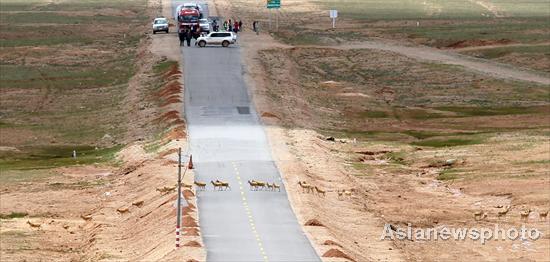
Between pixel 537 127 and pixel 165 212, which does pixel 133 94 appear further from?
pixel 165 212

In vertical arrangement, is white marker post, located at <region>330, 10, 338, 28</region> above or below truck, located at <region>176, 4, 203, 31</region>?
below

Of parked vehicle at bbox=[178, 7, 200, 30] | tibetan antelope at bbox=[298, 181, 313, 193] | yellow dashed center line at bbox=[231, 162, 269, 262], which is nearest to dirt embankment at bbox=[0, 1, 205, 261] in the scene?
yellow dashed center line at bbox=[231, 162, 269, 262]

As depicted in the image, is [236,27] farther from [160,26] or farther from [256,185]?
[256,185]

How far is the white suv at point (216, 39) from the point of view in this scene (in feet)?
389

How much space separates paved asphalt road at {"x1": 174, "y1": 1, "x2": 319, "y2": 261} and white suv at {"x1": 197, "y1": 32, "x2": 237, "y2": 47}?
41.4ft

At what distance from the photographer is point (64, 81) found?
4309 inches

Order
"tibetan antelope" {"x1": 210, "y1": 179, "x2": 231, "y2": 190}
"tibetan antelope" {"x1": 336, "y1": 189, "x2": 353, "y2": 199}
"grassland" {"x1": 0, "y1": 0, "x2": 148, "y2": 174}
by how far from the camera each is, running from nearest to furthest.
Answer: "tibetan antelope" {"x1": 210, "y1": 179, "x2": 231, "y2": 190}
"tibetan antelope" {"x1": 336, "y1": 189, "x2": 353, "y2": 199}
"grassland" {"x1": 0, "y1": 0, "x2": 148, "y2": 174}

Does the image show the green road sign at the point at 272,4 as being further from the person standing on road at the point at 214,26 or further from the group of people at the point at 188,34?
the group of people at the point at 188,34

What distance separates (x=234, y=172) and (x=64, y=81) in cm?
4855

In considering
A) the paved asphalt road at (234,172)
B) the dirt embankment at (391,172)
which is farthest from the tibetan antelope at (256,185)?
the dirt embankment at (391,172)

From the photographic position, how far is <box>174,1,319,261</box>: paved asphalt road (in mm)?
47375

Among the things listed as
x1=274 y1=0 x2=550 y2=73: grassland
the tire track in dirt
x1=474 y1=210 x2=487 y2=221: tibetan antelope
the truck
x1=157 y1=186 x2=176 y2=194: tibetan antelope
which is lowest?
x1=274 y1=0 x2=550 y2=73: grassland

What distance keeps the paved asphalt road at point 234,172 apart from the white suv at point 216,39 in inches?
496

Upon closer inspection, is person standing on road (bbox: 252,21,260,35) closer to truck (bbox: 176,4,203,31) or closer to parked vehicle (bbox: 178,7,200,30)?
truck (bbox: 176,4,203,31)
